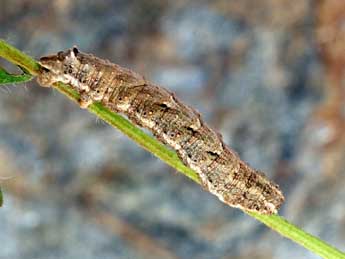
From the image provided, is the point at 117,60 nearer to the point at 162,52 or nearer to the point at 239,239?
the point at 162,52

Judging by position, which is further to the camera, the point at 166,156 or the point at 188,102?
the point at 188,102

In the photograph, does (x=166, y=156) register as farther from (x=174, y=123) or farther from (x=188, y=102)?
(x=188, y=102)

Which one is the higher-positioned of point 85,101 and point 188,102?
point 188,102

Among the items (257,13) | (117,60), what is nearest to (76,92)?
(117,60)

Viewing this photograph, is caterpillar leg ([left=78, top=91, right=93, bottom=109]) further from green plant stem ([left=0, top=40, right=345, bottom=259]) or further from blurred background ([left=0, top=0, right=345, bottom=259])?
blurred background ([left=0, top=0, right=345, bottom=259])

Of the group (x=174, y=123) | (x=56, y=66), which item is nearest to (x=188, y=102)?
(x=174, y=123)
